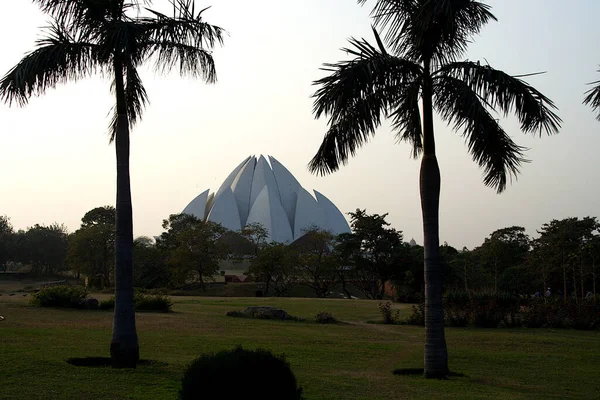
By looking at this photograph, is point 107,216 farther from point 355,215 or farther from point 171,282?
point 355,215

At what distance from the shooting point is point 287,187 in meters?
70.4

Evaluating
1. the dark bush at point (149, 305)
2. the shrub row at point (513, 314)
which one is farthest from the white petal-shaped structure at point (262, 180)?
the shrub row at point (513, 314)

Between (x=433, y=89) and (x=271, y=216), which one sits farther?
(x=271, y=216)

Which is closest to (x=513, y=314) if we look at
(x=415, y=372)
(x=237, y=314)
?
(x=237, y=314)

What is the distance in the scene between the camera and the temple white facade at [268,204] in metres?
64.9

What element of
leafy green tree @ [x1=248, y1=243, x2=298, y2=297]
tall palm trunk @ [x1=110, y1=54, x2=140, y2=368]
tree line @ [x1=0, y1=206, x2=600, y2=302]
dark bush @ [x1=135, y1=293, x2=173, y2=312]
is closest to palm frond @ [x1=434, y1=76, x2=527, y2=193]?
tall palm trunk @ [x1=110, y1=54, x2=140, y2=368]

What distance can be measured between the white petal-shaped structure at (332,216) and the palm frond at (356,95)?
199ft

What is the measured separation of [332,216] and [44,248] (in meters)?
30.7

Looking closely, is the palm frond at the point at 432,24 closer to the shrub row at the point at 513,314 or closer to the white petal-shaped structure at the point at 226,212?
the shrub row at the point at 513,314

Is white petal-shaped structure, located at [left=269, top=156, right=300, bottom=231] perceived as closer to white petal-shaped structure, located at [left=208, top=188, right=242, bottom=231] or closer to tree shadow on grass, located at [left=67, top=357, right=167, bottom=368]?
white petal-shaped structure, located at [left=208, top=188, right=242, bottom=231]

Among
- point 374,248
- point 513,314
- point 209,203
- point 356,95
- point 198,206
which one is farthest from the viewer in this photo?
point 209,203

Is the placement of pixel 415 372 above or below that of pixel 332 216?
below

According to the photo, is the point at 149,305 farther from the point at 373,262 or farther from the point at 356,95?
the point at 373,262

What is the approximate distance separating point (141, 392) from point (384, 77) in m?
4.90
